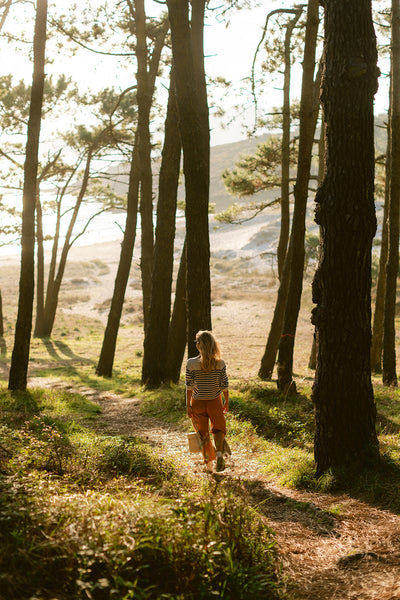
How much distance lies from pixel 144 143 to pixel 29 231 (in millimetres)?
5362

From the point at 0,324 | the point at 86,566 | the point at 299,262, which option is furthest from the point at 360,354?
the point at 0,324

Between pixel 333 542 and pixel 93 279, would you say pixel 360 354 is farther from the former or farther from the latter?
pixel 93 279

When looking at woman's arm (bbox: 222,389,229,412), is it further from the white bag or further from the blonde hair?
the white bag

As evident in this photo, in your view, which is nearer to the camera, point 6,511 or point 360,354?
point 6,511

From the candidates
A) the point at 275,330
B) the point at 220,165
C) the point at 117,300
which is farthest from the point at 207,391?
the point at 220,165

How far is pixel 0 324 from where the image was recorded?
1207 inches

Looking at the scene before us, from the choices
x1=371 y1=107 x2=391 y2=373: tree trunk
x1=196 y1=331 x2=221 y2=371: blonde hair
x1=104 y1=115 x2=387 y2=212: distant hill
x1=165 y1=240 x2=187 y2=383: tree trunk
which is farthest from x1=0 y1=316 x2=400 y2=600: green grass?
x1=104 y1=115 x2=387 y2=212: distant hill

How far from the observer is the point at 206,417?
6.23 m

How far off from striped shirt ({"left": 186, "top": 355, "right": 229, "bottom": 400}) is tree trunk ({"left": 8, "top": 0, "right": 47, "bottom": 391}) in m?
6.04

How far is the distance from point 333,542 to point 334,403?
1.66m

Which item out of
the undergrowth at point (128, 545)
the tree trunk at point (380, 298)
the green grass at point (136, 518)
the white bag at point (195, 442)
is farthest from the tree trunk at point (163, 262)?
the undergrowth at point (128, 545)

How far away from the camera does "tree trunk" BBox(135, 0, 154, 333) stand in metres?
15.1

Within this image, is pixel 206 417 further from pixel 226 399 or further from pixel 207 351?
pixel 207 351

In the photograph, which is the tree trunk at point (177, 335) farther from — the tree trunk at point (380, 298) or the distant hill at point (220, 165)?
the distant hill at point (220, 165)
